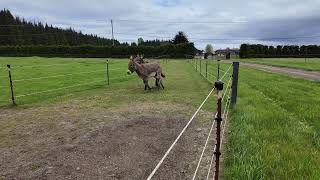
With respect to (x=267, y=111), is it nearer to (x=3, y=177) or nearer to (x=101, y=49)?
(x=3, y=177)

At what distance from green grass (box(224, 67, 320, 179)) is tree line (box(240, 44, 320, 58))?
75050mm

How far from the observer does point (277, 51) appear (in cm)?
8675

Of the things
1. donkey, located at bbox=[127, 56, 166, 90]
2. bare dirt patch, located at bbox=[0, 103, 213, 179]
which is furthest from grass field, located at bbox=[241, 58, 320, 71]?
bare dirt patch, located at bbox=[0, 103, 213, 179]

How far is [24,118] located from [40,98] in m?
4.34

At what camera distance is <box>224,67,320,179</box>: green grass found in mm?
5523

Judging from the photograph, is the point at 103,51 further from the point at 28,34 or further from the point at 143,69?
the point at 28,34

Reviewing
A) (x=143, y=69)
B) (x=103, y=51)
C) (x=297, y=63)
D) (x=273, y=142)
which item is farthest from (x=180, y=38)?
(x=273, y=142)

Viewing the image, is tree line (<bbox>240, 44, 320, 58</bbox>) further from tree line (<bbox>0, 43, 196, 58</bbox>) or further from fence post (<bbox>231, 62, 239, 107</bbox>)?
fence post (<bbox>231, 62, 239, 107</bbox>)

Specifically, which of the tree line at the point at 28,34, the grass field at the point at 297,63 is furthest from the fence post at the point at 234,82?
the tree line at the point at 28,34

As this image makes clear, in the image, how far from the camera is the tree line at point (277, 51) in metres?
85.1

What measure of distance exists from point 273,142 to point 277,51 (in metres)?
84.2

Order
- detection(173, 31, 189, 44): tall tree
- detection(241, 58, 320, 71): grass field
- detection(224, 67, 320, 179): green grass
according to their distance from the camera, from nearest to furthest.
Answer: detection(224, 67, 320, 179): green grass → detection(241, 58, 320, 71): grass field → detection(173, 31, 189, 44): tall tree

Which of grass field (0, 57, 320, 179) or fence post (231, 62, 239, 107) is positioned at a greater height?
fence post (231, 62, 239, 107)

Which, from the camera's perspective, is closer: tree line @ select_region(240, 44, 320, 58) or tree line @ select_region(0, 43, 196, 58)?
tree line @ select_region(0, 43, 196, 58)
